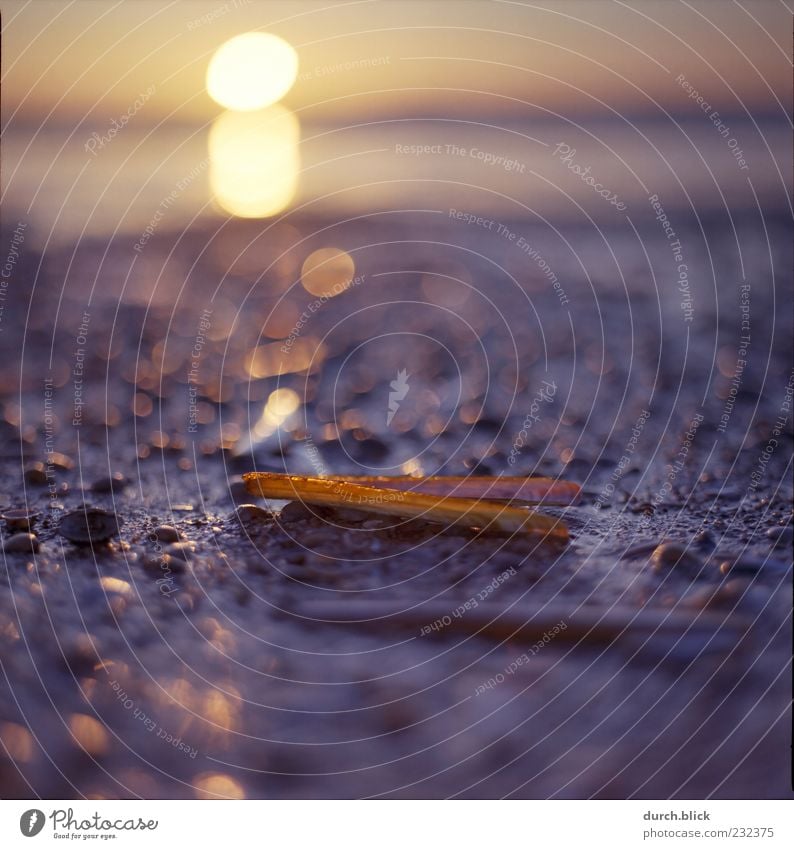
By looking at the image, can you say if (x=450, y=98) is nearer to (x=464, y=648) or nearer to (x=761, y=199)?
(x=761, y=199)

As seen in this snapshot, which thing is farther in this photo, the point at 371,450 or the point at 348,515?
the point at 371,450

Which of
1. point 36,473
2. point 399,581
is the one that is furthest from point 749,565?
point 36,473

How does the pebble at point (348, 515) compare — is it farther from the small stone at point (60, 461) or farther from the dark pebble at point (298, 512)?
the small stone at point (60, 461)

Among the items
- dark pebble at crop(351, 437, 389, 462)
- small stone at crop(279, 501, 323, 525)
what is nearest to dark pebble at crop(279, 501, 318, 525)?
small stone at crop(279, 501, 323, 525)

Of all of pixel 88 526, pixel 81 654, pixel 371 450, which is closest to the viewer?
pixel 81 654

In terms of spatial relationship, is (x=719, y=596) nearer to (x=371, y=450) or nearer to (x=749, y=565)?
(x=749, y=565)

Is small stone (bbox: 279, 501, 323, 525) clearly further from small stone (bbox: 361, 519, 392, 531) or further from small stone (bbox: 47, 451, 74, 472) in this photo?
small stone (bbox: 47, 451, 74, 472)

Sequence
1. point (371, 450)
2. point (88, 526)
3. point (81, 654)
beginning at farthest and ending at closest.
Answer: point (371, 450), point (88, 526), point (81, 654)
